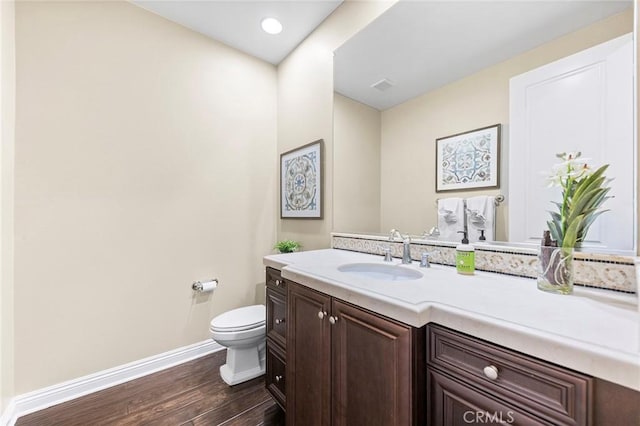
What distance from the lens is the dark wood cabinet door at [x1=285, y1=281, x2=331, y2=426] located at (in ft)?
3.28

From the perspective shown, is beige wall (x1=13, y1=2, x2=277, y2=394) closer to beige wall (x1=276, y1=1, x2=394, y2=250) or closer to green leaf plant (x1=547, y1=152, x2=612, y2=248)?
beige wall (x1=276, y1=1, x2=394, y2=250)

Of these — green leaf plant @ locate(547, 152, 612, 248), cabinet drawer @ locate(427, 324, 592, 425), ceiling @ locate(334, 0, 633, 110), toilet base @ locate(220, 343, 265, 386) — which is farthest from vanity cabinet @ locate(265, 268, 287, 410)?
ceiling @ locate(334, 0, 633, 110)

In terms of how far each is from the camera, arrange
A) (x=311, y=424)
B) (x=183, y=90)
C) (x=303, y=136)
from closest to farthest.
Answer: (x=311, y=424) < (x=183, y=90) < (x=303, y=136)

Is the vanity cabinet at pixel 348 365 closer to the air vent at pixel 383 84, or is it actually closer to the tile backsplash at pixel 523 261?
the tile backsplash at pixel 523 261

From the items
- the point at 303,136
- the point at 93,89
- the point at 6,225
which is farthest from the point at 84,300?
the point at 303,136

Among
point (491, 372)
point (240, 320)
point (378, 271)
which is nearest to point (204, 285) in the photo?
point (240, 320)

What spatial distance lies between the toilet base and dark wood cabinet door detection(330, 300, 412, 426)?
39.7 inches

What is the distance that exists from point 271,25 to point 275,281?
199 centimetres

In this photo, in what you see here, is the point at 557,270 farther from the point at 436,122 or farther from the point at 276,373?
the point at 276,373

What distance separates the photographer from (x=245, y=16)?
1.89 metres

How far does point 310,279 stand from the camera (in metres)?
1.07

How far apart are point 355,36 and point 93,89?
5.87 feet

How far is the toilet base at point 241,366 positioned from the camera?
1.69m

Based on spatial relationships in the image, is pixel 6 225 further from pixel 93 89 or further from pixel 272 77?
pixel 272 77
